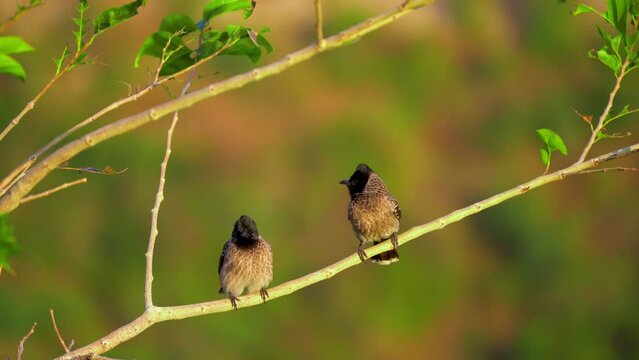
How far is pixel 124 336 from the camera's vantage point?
1.43 m

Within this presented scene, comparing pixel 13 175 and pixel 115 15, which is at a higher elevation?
pixel 115 15

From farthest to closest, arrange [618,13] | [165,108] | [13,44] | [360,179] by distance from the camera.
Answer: [360,179], [618,13], [165,108], [13,44]

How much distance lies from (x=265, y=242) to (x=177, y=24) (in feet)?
4.87

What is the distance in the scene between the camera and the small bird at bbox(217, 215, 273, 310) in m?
2.49

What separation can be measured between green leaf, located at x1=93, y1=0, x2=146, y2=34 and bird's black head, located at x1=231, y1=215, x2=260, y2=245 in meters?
1.40

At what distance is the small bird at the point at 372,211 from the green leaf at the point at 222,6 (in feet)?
4.57

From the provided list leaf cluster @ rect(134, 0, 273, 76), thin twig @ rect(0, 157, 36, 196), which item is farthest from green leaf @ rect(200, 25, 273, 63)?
thin twig @ rect(0, 157, 36, 196)

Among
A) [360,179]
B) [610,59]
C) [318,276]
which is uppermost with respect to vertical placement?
[360,179]

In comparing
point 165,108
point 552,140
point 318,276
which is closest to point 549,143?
point 552,140

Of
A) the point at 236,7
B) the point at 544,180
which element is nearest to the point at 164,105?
the point at 236,7

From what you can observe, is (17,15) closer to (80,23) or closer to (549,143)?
(80,23)

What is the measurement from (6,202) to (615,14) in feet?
3.80

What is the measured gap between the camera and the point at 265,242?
8.80 feet

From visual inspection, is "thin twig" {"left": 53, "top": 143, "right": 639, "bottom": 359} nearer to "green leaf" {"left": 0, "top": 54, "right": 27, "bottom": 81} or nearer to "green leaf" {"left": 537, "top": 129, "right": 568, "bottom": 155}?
"green leaf" {"left": 537, "top": 129, "right": 568, "bottom": 155}
